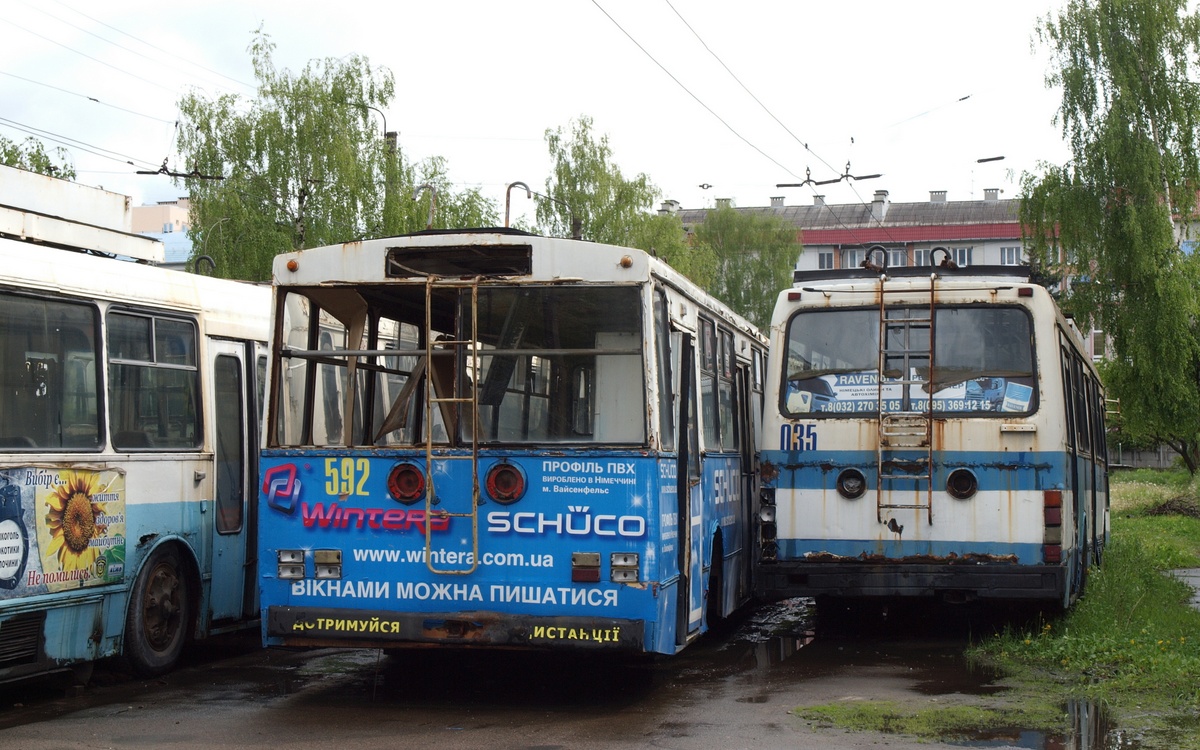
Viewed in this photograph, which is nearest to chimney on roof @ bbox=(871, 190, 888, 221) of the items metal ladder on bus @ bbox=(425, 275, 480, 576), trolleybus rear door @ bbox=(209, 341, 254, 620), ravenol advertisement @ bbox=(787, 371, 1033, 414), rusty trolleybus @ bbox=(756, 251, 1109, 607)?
rusty trolleybus @ bbox=(756, 251, 1109, 607)

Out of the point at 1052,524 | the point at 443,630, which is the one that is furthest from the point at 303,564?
the point at 1052,524

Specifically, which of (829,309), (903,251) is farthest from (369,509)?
(903,251)

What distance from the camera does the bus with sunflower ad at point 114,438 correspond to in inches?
336

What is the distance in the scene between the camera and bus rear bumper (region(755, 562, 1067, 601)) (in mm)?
11039

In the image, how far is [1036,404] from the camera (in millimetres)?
11109

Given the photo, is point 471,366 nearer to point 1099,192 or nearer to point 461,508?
point 461,508

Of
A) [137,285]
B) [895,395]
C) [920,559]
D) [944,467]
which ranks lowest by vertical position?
[920,559]

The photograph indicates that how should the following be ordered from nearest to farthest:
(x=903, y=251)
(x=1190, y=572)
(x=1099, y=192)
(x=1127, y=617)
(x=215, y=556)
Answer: (x=215, y=556)
(x=1127, y=617)
(x=1190, y=572)
(x=1099, y=192)
(x=903, y=251)

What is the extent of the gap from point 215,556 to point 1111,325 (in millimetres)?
31430

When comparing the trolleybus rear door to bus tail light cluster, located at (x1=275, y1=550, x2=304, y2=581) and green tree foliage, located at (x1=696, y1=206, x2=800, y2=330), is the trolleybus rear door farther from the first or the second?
green tree foliage, located at (x1=696, y1=206, x2=800, y2=330)

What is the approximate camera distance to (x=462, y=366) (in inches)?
339

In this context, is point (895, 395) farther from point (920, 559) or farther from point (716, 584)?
point (716, 584)

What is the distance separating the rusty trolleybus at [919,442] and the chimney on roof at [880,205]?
8373 cm

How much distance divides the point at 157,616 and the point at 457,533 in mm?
2888
